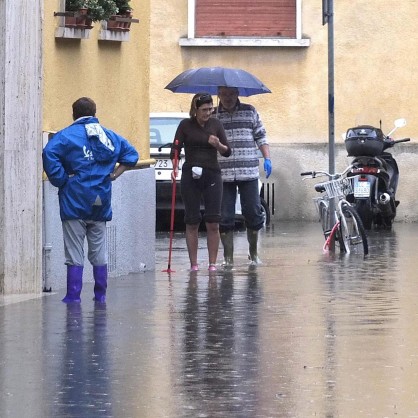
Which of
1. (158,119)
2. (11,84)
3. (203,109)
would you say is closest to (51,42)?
(11,84)

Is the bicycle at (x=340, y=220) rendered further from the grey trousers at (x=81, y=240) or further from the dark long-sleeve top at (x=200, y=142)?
the grey trousers at (x=81, y=240)

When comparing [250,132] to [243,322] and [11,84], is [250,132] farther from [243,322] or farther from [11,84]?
[243,322]

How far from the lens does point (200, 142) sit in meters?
14.6

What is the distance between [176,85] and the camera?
16.0 m

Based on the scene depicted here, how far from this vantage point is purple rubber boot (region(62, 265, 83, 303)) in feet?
38.7

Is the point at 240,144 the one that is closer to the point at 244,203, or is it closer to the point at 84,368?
the point at 244,203

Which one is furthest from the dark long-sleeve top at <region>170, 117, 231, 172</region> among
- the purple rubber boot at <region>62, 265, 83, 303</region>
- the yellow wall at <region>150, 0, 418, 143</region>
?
the yellow wall at <region>150, 0, 418, 143</region>

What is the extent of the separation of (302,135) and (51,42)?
12729mm

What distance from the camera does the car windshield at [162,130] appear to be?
863 inches

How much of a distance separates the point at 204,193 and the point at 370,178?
23.7 feet

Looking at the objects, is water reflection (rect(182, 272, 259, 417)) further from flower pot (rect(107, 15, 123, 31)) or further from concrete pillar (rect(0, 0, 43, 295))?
flower pot (rect(107, 15, 123, 31))

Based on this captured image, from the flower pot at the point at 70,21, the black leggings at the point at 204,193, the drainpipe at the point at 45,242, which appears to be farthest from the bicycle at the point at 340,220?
the drainpipe at the point at 45,242

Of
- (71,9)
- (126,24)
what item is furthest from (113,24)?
(71,9)

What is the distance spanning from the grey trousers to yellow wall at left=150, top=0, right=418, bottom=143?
531 inches
